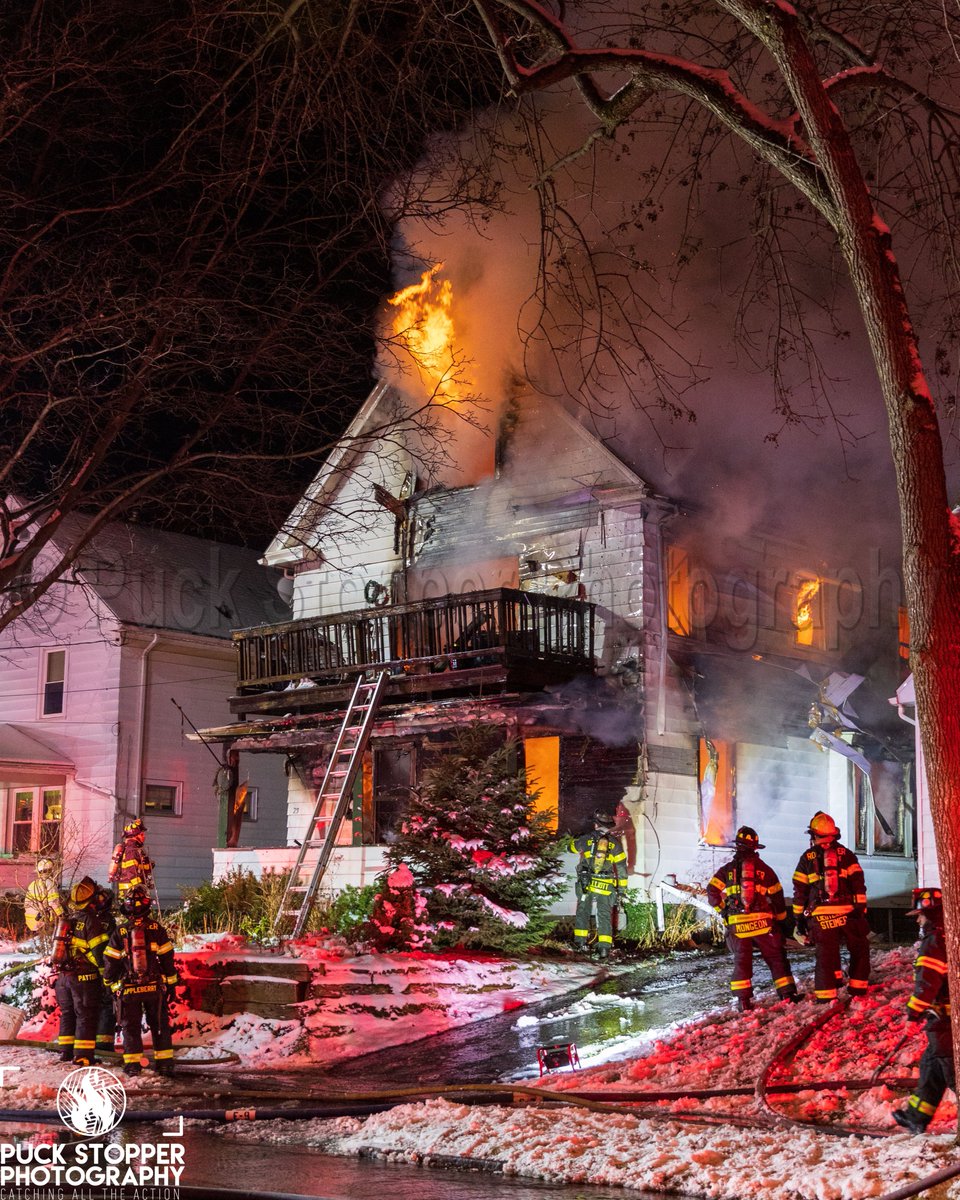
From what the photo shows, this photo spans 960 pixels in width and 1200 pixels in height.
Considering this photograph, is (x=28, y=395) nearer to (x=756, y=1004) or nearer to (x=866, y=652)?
(x=756, y=1004)

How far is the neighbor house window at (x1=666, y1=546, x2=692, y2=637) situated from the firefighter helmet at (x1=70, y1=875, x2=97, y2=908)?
33.4 feet

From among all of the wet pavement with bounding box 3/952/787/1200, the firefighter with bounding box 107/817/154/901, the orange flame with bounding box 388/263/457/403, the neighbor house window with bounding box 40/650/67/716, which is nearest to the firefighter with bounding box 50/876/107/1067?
the firefighter with bounding box 107/817/154/901

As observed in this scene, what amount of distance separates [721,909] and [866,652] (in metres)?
→ 11.8

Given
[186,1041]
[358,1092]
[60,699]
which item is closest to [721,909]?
[358,1092]

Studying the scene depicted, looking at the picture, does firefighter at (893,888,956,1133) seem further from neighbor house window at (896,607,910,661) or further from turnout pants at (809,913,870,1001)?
neighbor house window at (896,607,910,661)

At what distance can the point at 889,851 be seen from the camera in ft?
73.6

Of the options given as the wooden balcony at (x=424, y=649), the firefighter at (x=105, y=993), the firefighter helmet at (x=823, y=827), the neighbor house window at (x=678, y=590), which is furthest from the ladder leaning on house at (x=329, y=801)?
the firefighter helmet at (x=823, y=827)

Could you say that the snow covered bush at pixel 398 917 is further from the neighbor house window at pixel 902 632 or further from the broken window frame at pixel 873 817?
the neighbor house window at pixel 902 632

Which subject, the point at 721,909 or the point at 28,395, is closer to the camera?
the point at 721,909

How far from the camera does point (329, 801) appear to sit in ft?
73.2

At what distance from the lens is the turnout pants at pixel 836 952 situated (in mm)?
10817

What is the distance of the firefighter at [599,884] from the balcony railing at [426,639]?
3369 mm

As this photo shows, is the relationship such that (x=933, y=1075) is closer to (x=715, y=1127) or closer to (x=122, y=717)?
(x=715, y=1127)

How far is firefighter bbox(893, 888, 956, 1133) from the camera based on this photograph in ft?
23.7
